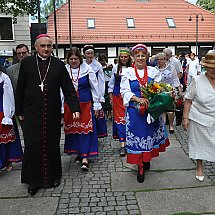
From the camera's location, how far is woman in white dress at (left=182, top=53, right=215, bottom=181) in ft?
12.6

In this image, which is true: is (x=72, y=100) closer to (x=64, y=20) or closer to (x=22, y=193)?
(x=22, y=193)

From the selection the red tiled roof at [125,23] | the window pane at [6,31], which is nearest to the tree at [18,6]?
the window pane at [6,31]

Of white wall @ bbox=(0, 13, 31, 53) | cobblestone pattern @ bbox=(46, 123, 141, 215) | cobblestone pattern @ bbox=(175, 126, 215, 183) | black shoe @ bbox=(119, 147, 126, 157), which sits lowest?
cobblestone pattern @ bbox=(46, 123, 141, 215)

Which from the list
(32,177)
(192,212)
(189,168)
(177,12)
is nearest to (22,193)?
(32,177)

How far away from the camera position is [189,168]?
461 centimetres

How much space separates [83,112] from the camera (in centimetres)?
468

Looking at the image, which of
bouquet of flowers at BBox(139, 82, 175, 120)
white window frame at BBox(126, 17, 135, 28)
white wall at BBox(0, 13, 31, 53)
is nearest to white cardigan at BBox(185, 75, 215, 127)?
bouquet of flowers at BBox(139, 82, 175, 120)

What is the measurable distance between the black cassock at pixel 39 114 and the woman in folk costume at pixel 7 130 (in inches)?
16.1

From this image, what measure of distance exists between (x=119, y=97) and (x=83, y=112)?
107cm

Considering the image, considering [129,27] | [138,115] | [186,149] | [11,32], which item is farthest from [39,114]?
[129,27]

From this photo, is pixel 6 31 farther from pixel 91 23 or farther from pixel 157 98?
pixel 157 98

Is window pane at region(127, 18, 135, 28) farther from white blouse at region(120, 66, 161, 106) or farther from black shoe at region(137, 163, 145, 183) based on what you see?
black shoe at region(137, 163, 145, 183)

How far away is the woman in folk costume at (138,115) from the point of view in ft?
13.1

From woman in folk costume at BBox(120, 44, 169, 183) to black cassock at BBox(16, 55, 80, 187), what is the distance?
A: 2.50 feet
